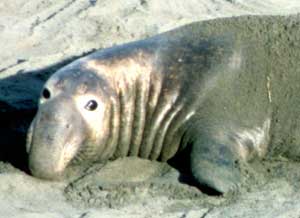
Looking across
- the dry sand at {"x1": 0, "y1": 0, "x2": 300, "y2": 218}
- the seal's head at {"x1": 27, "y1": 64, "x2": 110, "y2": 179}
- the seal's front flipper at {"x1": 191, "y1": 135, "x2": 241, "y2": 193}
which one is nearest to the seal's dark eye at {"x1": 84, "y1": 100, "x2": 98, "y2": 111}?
the seal's head at {"x1": 27, "y1": 64, "x2": 110, "y2": 179}

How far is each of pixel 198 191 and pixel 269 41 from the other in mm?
1331

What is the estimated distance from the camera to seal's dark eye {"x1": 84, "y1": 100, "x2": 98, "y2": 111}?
7172mm

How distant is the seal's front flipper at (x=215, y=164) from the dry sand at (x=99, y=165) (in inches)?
3.1

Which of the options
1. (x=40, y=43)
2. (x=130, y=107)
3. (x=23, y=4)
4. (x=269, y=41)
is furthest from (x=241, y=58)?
(x=23, y=4)

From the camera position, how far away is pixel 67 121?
702 cm

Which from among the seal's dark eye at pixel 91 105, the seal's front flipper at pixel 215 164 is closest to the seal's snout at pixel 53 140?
the seal's dark eye at pixel 91 105

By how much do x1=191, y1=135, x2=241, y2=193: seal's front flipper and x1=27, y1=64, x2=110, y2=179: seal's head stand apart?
0.61m

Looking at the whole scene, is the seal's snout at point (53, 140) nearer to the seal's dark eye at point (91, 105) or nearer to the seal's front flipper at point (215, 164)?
the seal's dark eye at point (91, 105)

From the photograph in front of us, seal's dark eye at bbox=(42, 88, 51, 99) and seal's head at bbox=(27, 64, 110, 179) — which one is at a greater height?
seal's dark eye at bbox=(42, 88, 51, 99)

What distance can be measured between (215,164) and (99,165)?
2.54 feet

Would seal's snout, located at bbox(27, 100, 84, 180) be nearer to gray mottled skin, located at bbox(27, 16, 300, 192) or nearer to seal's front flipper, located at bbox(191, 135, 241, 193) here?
gray mottled skin, located at bbox(27, 16, 300, 192)

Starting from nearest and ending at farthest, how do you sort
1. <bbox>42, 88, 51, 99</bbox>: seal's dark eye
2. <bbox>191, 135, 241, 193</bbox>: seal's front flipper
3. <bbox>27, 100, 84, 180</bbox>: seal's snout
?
<bbox>191, 135, 241, 193</bbox>: seal's front flipper → <bbox>27, 100, 84, 180</bbox>: seal's snout → <bbox>42, 88, 51, 99</bbox>: seal's dark eye

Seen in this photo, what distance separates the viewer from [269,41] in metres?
7.60

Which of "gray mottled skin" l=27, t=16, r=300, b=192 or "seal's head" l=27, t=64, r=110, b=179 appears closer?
"seal's head" l=27, t=64, r=110, b=179
